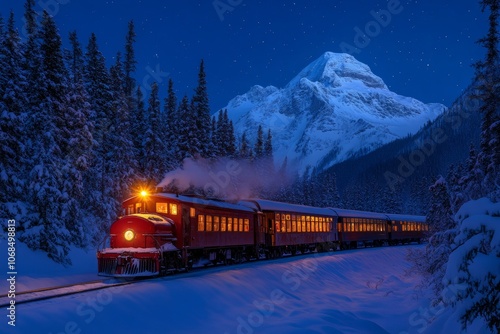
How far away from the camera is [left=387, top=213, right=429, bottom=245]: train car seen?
56231mm

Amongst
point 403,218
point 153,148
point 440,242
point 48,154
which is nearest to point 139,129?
point 153,148

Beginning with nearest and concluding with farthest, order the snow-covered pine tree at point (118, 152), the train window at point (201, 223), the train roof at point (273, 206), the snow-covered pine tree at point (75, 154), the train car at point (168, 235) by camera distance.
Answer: the train car at point (168, 235)
the train window at point (201, 223)
the snow-covered pine tree at point (75, 154)
the train roof at point (273, 206)
the snow-covered pine tree at point (118, 152)

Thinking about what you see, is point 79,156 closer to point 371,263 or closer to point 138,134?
point 138,134

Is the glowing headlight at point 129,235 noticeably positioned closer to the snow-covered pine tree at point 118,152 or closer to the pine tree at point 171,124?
the snow-covered pine tree at point 118,152

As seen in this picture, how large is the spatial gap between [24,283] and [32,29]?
18802 mm

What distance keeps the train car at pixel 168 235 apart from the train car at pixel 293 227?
533 cm

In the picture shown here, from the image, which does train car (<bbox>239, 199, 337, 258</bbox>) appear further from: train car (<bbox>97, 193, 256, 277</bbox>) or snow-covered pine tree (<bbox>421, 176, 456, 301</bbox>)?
snow-covered pine tree (<bbox>421, 176, 456, 301</bbox>)

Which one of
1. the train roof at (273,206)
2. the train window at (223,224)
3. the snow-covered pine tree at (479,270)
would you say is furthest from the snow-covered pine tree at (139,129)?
the snow-covered pine tree at (479,270)

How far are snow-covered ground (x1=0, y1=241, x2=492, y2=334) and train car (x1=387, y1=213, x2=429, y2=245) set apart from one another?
2828cm

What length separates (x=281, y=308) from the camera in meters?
18.2

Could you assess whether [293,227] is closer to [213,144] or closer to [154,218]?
[154,218]

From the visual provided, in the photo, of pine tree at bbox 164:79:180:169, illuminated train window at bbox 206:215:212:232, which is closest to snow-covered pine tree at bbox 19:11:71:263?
illuminated train window at bbox 206:215:212:232

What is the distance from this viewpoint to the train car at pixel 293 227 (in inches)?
1204

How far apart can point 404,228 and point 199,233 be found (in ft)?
148
